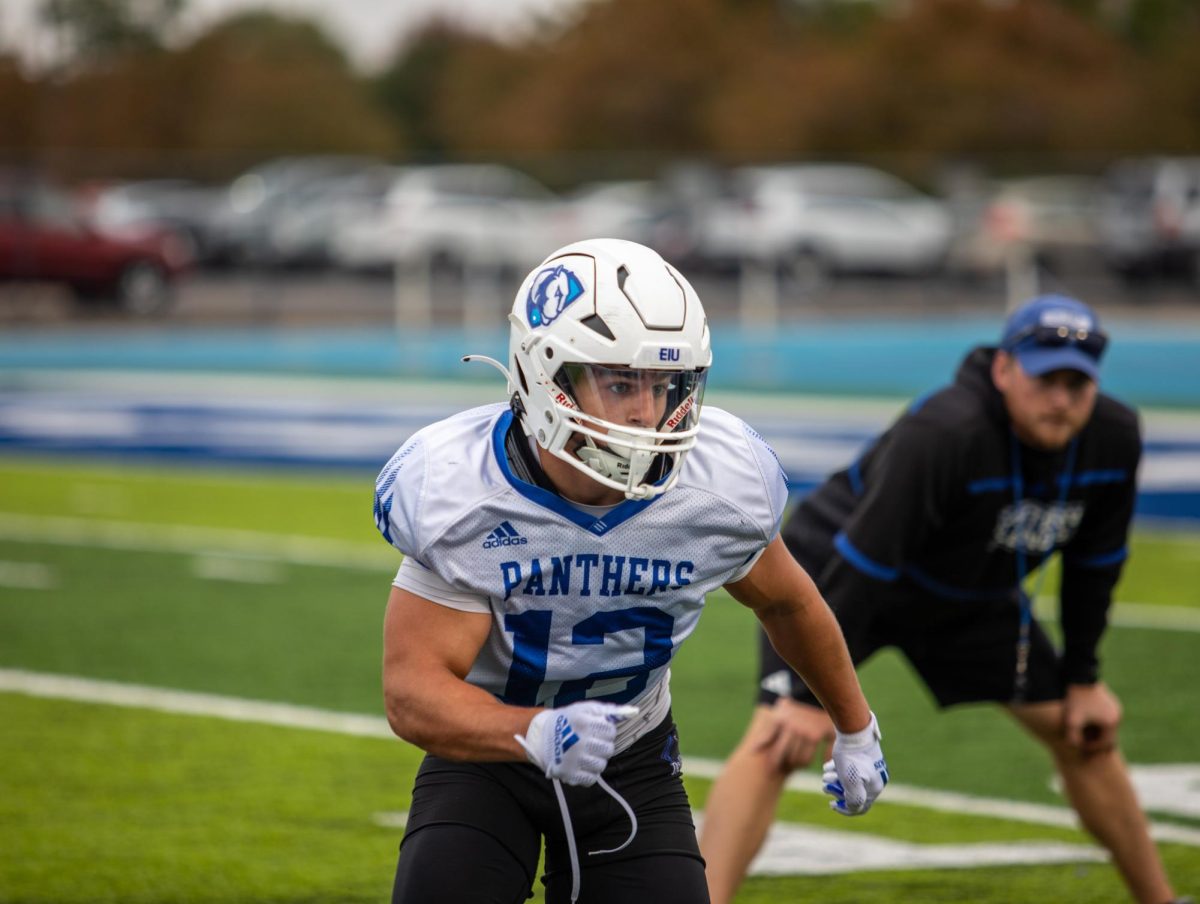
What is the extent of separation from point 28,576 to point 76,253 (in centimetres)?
1723

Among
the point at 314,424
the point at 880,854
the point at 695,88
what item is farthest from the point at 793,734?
the point at 695,88

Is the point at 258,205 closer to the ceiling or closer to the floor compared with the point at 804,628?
closer to the floor

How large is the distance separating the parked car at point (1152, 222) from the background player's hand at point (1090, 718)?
22.2 metres

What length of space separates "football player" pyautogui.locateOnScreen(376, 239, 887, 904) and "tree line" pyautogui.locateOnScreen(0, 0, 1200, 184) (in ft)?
110

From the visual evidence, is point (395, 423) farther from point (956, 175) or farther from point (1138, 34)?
point (1138, 34)

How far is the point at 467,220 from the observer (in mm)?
26172

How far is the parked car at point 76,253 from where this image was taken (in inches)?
1002

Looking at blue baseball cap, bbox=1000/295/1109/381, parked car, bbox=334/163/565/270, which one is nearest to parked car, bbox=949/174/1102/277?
parked car, bbox=334/163/565/270

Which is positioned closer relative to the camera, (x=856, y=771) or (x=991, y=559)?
(x=856, y=771)

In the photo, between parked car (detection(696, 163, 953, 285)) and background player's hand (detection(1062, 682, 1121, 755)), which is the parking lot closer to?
parked car (detection(696, 163, 953, 285))

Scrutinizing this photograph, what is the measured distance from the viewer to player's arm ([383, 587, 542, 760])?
312cm

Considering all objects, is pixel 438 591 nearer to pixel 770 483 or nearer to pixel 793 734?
pixel 770 483

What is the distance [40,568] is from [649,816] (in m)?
7.15

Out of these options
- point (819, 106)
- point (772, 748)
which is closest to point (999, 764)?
point (772, 748)
